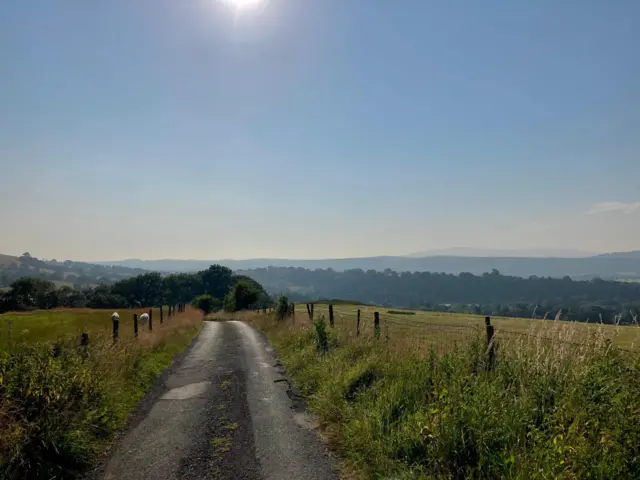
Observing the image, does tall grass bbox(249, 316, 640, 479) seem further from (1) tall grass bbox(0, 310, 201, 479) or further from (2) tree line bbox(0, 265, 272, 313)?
(2) tree line bbox(0, 265, 272, 313)

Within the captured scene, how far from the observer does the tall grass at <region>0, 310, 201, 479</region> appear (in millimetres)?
5672

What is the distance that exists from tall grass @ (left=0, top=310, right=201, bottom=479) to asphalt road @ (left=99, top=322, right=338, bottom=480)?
508mm

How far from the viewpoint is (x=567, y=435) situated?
4164 millimetres

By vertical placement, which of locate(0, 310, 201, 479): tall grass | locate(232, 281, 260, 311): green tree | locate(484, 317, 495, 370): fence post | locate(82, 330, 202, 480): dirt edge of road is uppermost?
locate(484, 317, 495, 370): fence post

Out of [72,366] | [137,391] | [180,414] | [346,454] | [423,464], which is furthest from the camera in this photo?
[137,391]

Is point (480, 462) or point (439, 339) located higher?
point (439, 339)

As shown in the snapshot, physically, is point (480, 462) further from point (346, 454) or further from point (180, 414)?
point (180, 414)

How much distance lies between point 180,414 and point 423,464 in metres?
5.73

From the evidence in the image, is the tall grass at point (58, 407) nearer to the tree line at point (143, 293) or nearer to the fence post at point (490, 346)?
the fence post at point (490, 346)

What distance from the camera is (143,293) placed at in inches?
4781

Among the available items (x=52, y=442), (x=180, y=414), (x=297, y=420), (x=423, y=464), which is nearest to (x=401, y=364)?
(x=297, y=420)

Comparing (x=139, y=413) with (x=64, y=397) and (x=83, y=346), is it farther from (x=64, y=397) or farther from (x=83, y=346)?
(x=83, y=346)

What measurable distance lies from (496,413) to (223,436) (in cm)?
480

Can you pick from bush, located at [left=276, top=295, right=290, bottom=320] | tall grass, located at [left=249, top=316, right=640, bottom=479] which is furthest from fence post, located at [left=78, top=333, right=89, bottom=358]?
bush, located at [left=276, top=295, right=290, bottom=320]
